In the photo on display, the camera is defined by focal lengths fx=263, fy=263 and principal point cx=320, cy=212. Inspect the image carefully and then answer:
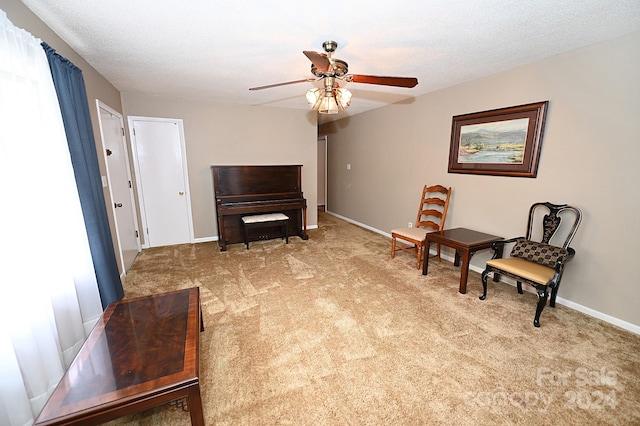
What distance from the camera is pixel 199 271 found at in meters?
3.29

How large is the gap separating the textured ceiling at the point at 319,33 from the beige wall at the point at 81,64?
6 cm

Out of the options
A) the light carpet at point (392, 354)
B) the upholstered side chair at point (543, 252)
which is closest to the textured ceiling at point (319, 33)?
the upholstered side chair at point (543, 252)

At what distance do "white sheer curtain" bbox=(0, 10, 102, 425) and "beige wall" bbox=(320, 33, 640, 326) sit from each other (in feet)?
11.1

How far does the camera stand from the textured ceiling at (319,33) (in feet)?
5.43

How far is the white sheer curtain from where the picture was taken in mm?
1299

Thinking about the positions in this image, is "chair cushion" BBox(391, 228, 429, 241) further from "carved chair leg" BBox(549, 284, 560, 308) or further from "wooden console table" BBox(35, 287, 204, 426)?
"wooden console table" BBox(35, 287, 204, 426)

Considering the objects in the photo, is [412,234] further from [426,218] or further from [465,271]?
[465,271]

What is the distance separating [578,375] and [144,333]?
272 cm

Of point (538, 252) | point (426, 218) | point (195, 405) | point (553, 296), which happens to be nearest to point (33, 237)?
point (195, 405)

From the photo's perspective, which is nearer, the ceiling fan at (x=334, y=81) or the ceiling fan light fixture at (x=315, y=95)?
the ceiling fan at (x=334, y=81)

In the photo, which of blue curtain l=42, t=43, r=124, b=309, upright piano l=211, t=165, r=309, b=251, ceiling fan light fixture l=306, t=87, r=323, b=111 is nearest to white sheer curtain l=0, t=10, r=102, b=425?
blue curtain l=42, t=43, r=124, b=309

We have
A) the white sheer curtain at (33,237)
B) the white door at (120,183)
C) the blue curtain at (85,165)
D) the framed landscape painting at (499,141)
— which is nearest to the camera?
the white sheer curtain at (33,237)

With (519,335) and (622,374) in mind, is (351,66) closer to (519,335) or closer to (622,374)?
(519,335)

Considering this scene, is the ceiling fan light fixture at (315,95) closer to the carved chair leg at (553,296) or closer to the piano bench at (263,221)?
the piano bench at (263,221)
